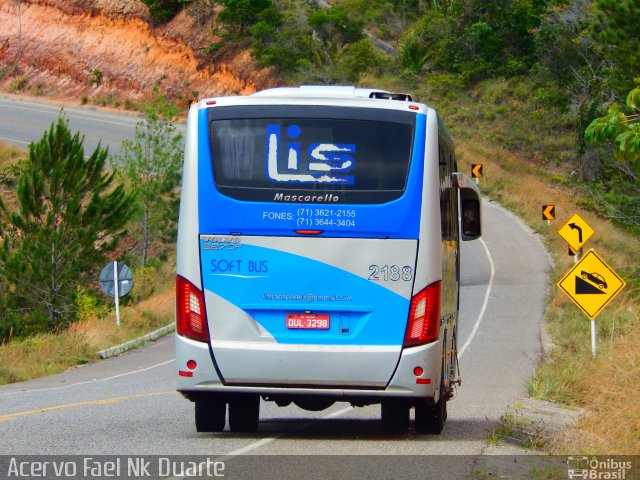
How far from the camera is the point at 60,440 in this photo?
1077cm

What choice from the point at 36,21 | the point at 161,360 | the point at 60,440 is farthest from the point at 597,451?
the point at 36,21

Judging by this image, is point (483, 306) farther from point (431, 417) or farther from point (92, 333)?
point (431, 417)

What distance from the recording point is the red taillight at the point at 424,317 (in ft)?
34.1

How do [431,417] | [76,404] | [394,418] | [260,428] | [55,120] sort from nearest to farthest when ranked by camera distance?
[431,417], [394,418], [260,428], [76,404], [55,120]

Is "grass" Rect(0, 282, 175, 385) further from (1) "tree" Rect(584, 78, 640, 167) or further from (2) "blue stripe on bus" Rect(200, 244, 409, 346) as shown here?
(1) "tree" Rect(584, 78, 640, 167)

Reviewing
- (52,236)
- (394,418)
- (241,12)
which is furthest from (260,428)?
(241,12)

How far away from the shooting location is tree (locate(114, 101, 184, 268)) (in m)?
43.3

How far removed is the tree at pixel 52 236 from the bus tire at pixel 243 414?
24.6 metres

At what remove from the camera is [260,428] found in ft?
41.9

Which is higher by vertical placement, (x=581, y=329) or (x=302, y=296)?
(x=302, y=296)

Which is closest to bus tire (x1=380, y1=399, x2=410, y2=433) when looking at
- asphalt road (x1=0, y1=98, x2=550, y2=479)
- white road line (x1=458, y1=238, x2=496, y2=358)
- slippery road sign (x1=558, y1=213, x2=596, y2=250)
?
asphalt road (x1=0, y1=98, x2=550, y2=479)

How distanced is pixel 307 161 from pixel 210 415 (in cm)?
301

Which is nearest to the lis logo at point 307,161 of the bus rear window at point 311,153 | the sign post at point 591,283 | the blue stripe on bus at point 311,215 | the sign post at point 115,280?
the bus rear window at point 311,153

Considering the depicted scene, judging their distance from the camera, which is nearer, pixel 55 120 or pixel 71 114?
pixel 55 120
